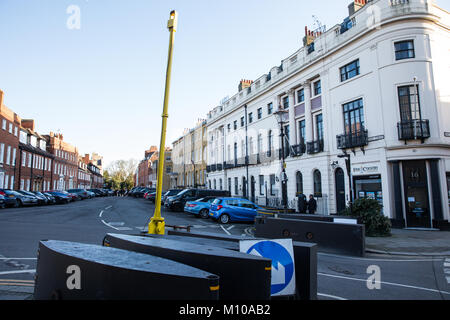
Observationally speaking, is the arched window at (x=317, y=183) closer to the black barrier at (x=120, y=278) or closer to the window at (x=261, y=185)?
the window at (x=261, y=185)

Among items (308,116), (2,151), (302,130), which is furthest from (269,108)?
(2,151)

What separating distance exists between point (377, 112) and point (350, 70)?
426cm

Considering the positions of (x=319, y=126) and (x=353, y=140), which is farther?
(x=319, y=126)

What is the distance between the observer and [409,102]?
17.1 meters

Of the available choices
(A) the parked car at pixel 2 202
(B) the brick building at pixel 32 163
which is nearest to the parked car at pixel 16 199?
(A) the parked car at pixel 2 202

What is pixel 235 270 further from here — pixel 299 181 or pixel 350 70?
pixel 299 181

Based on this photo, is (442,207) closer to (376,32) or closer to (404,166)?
(404,166)

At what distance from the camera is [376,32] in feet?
59.7

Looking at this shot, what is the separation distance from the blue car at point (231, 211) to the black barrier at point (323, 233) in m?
6.55

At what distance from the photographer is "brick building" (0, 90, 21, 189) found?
35125 millimetres

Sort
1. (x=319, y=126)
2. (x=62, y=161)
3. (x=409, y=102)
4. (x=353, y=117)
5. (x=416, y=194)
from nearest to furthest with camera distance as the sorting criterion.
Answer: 1. (x=416, y=194)
2. (x=409, y=102)
3. (x=353, y=117)
4. (x=319, y=126)
5. (x=62, y=161)

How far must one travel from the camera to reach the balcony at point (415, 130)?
16.3 metres
